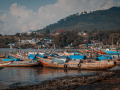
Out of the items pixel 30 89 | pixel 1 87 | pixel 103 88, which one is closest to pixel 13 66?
pixel 1 87

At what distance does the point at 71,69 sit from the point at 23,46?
13136cm

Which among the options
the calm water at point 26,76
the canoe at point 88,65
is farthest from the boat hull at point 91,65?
the calm water at point 26,76

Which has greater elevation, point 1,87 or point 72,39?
point 72,39

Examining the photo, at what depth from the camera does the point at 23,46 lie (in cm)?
15638

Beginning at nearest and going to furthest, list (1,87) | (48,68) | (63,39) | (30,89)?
(30,89) → (1,87) → (48,68) → (63,39)

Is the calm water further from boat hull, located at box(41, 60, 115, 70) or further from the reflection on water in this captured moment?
boat hull, located at box(41, 60, 115, 70)

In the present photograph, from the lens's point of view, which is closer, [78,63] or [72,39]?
[78,63]

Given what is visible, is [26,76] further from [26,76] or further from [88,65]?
[88,65]

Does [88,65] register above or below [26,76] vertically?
above

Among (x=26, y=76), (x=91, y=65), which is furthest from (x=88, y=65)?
(x=26, y=76)

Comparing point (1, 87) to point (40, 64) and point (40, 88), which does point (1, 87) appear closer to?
point (40, 88)

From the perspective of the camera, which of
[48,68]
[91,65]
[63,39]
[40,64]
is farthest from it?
[63,39]

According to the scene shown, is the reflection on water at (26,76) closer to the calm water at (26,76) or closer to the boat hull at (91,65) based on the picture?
the calm water at (26,76)

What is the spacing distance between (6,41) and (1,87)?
15175 cm
